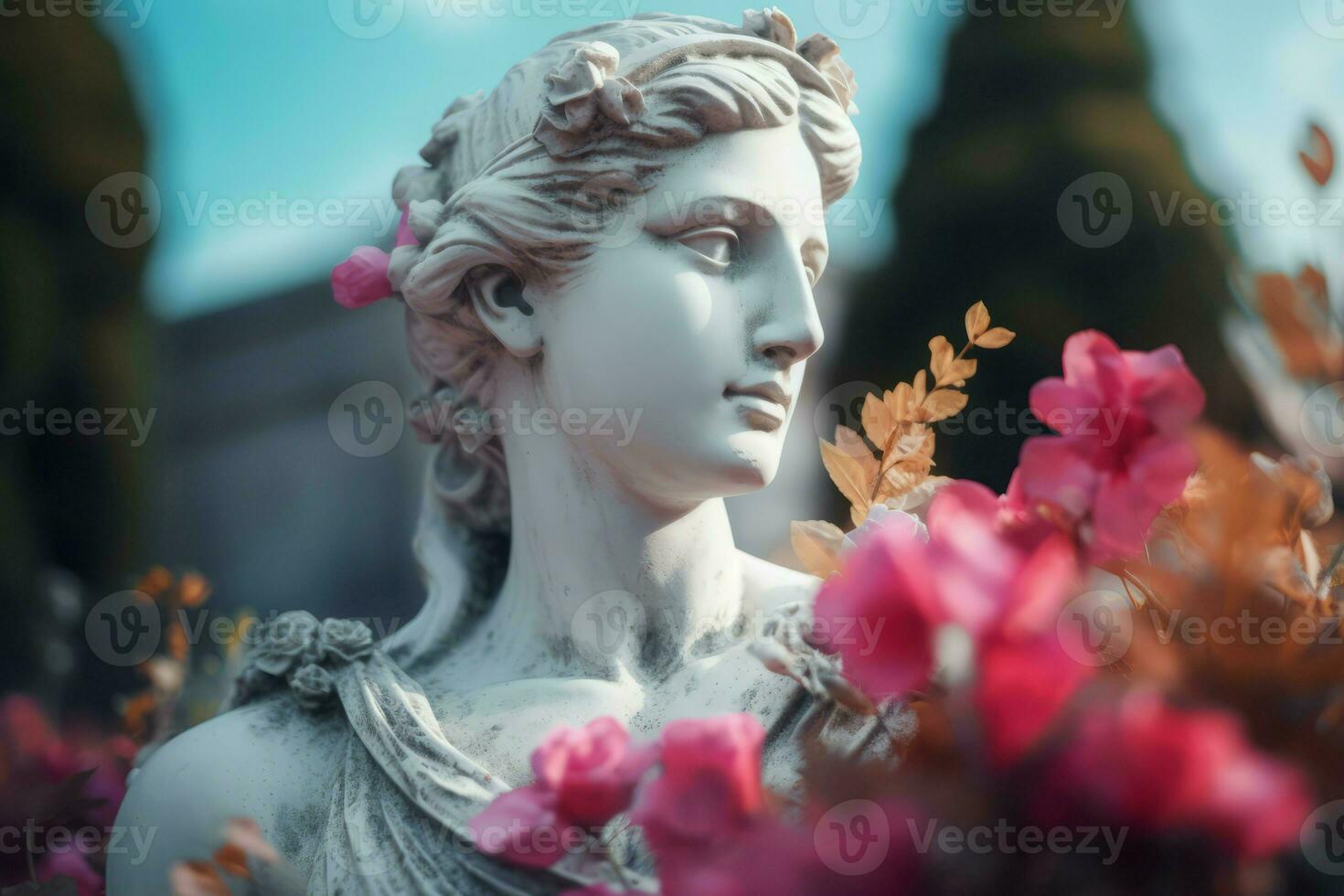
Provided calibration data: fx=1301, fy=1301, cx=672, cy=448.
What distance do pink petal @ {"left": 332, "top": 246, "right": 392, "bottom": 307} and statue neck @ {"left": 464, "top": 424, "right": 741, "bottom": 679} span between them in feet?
1.19

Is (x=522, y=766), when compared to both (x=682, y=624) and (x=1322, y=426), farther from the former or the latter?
(x=1322, y=426)

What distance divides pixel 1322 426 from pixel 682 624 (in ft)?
3.45

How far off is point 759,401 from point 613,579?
0.37m

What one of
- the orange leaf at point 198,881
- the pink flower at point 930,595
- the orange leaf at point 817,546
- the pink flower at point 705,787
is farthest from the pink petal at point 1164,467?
the orange leaf at point 198,881

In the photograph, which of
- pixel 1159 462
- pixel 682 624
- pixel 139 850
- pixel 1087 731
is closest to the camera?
pixel 1087 731

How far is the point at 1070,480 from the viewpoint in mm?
1146

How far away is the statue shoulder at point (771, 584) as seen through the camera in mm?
2039

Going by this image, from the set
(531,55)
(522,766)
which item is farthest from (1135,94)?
(522,766)

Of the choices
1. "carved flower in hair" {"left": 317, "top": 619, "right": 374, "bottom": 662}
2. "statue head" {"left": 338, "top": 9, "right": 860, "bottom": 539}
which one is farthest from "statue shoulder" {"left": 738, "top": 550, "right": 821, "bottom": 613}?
"carved flower in hair" {"left": 317, "top": 619, "right": 374, "bottom": 662}

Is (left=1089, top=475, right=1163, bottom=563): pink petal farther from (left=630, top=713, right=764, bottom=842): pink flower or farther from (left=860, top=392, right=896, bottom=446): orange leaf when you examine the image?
(left=860, top=392, right=896, bottom=446): orange leaf

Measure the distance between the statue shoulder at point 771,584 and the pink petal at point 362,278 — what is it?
28.7 inches

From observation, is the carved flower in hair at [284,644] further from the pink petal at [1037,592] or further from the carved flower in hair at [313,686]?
the pink petal at [1037,592]

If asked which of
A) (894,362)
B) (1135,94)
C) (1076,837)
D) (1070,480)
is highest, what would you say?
(1070,480)

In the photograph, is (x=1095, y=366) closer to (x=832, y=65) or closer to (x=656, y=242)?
(x=656, y=242)
